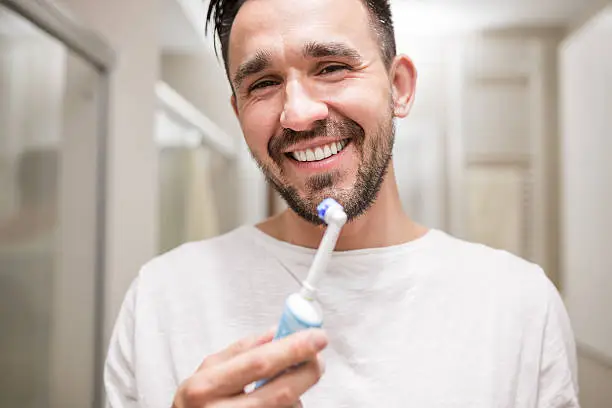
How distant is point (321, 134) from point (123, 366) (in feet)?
1.24

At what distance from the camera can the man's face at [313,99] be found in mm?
596

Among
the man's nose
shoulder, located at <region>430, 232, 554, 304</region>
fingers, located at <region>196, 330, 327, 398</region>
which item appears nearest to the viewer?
fingers, located at <region>196, 330, 327, 398</region>

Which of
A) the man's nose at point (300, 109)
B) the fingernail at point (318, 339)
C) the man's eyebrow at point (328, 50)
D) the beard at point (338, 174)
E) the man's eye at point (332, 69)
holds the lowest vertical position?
the fingernail at point (318, 339)

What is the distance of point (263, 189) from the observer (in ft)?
3.70

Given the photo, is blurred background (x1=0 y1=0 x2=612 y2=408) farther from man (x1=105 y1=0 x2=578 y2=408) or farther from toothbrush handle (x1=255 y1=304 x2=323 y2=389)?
toothbrush handle (x1=255 y1=304 x2=323 y2=389)

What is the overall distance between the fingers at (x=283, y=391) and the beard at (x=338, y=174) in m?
0.22

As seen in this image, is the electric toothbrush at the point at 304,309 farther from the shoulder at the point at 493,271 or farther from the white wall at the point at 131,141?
the white wall at the point at 131,141

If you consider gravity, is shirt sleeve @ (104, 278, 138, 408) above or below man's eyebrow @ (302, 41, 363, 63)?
below

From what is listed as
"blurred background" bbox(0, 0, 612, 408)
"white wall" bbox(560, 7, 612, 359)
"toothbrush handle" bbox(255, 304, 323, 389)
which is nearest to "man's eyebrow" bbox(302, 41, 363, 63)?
"toothbrush handle" bbox(255, 304, 323, 389)

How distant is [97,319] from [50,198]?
256mm

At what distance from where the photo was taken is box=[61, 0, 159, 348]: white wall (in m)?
1.11

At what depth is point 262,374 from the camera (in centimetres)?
40

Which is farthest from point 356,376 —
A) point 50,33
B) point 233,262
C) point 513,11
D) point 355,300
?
point 513,11

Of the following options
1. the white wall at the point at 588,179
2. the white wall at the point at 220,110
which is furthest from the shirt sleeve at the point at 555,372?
the white wall at the point at 220,110
